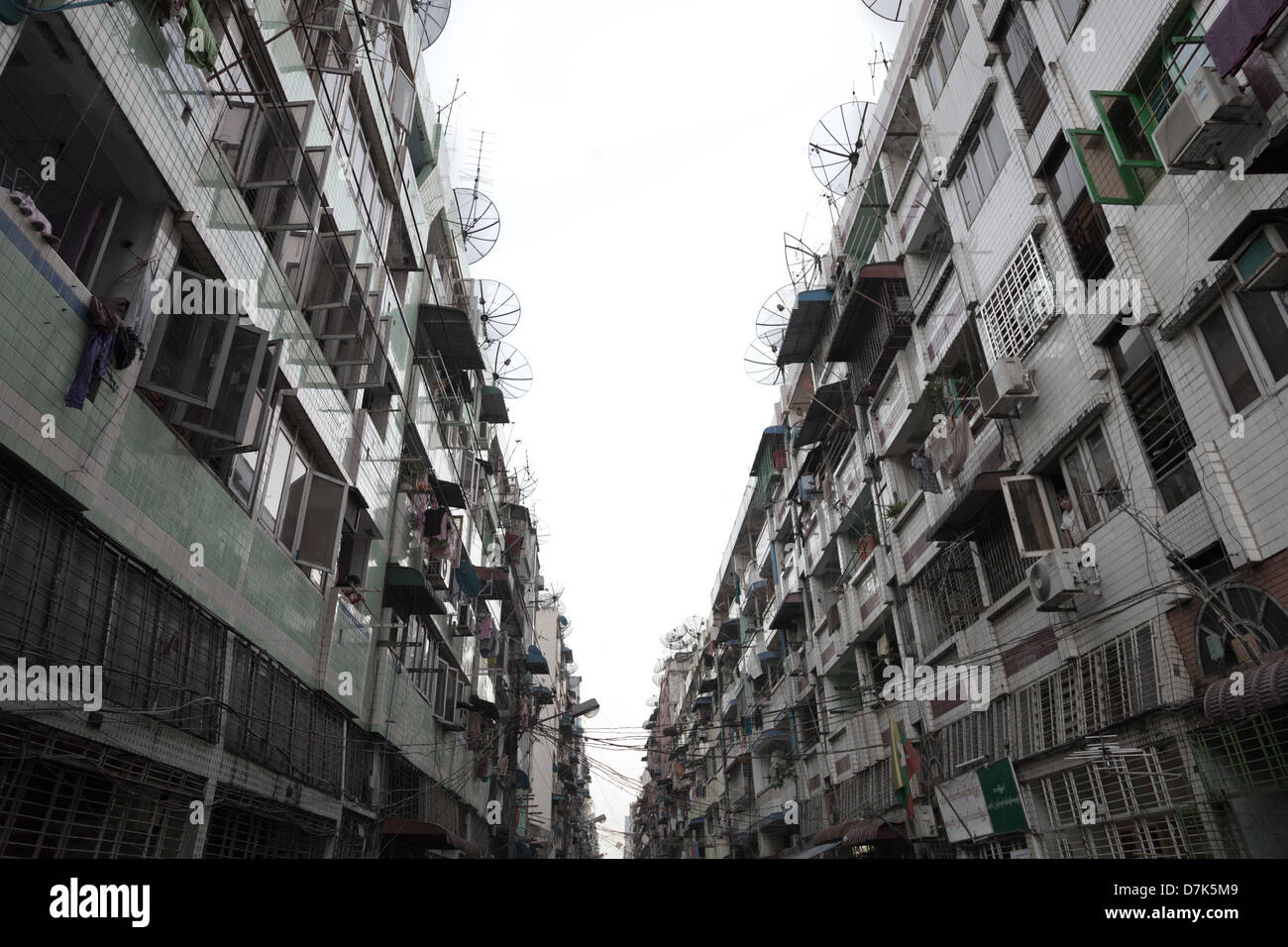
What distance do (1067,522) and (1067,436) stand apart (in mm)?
1429

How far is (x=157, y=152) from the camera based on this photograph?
8086 mm

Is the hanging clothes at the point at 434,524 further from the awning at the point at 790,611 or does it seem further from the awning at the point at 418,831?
the awning at the point at 790,611

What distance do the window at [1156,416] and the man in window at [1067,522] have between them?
6.78 ft

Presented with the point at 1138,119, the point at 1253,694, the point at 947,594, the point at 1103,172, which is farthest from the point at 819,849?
the point at 1138,119

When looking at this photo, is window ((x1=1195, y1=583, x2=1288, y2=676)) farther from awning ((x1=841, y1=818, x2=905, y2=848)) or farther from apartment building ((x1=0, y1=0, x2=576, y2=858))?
apartment building ((x1=0, y1=0, x2=576, y2=858))

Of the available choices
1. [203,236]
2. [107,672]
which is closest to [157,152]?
[203,236]

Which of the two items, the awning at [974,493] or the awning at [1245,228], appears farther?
the awning at [974,493]

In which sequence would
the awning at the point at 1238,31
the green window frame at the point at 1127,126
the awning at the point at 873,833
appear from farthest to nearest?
the awning at the point at 873,833 → the green window frame at the point at 1127,126 → the awning at the point at 1238,31

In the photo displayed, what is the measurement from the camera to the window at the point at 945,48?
15.9 m

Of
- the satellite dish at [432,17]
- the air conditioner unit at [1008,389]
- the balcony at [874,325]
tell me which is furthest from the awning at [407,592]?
the satellite dish at [432,17]

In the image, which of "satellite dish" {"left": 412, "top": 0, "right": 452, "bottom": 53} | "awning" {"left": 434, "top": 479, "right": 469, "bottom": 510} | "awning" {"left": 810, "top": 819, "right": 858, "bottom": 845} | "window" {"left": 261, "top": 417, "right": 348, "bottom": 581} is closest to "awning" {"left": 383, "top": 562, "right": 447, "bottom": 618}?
"awning" {"left": 434, "top": 479, "right": 469, "bottom": 510}
